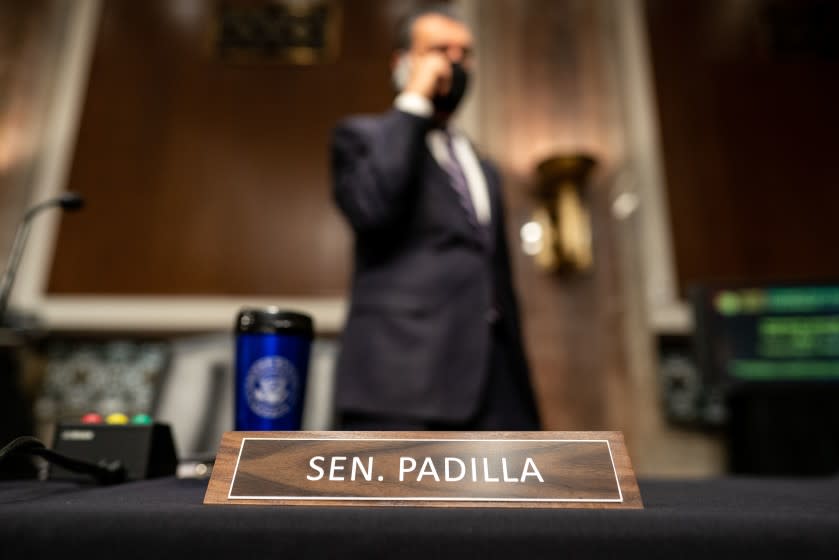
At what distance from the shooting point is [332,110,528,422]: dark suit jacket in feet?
2.84

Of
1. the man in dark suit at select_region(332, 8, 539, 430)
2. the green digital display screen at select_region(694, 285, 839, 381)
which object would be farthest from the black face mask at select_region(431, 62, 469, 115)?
the green digital display screen at select_region(694, 285, 839, 381)

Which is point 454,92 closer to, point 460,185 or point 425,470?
point 460,185

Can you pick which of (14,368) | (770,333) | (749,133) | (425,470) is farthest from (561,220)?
(425,470)

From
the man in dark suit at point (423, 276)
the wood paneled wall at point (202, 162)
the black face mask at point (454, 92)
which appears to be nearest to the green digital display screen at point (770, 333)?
the man in dark suit at point (423, 276)

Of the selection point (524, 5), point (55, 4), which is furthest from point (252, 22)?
point (524, 5)

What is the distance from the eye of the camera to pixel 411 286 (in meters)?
0.93

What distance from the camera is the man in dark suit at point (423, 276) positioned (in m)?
0.86

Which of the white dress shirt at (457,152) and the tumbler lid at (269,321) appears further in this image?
the white dress shirt at (457,152)

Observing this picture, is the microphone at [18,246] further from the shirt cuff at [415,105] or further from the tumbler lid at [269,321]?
the shirt cuff at [415,105]

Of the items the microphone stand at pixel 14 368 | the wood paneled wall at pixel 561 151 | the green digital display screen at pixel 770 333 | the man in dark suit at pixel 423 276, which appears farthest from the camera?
the wood paneled wall at pixel 561 151

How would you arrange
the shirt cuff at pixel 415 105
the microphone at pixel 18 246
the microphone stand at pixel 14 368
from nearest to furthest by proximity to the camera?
the microphone stand at pixel 14 368 < the microphone at pixel 18 246 < the shirt cuff at pixel 415 105

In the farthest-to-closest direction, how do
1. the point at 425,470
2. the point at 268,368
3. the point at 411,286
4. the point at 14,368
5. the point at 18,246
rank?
1. the point at 14,368
2. the point at 411,286
3. the point at 18,246
4. the point at 268,368
5. the point at 425,470

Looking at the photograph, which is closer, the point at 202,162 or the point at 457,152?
the point at 457,152

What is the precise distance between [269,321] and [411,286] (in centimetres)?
43
